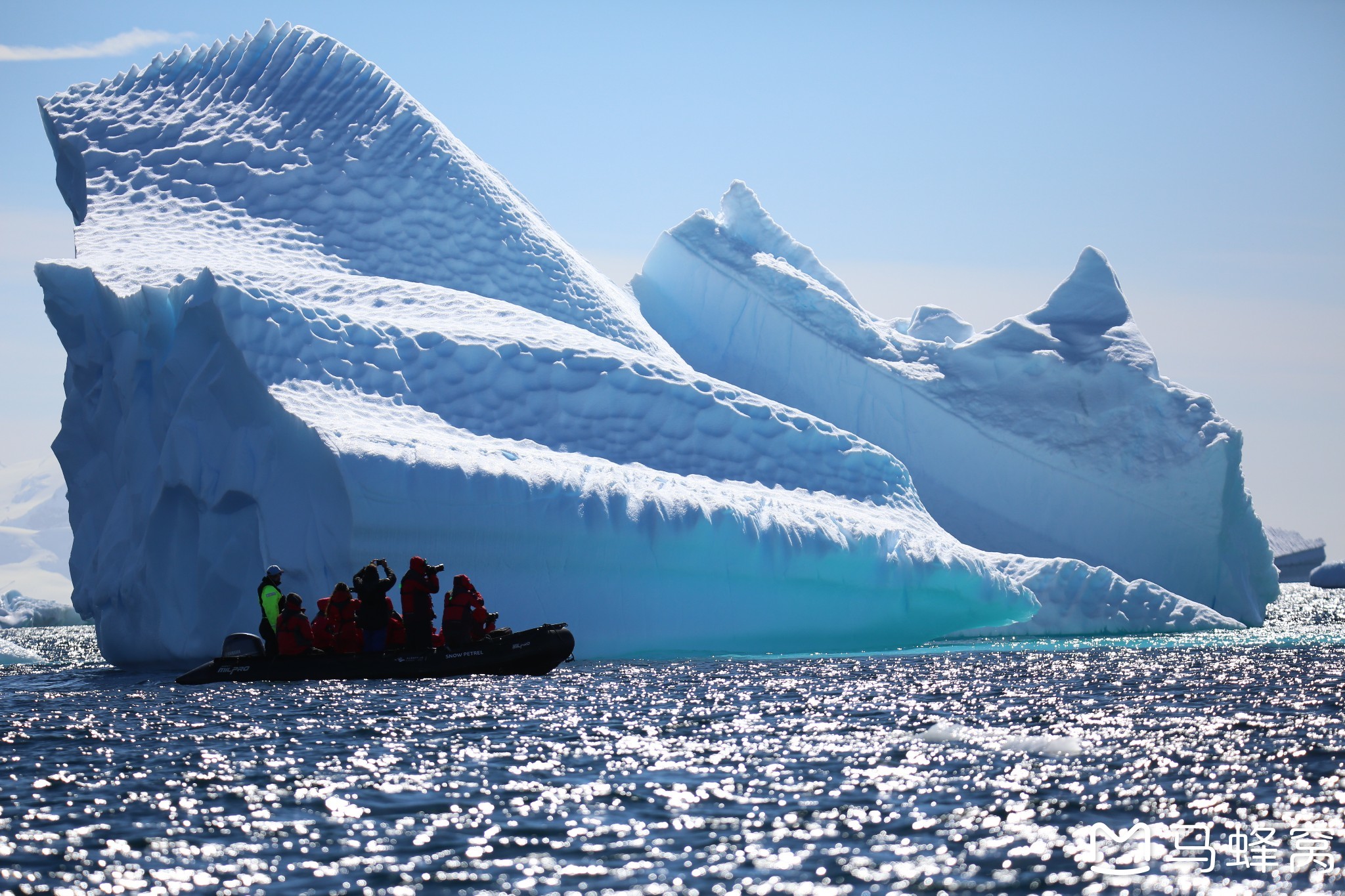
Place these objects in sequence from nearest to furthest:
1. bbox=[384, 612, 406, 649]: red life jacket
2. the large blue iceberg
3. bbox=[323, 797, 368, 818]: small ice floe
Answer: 1. bbox=[323, 797, 368, 818]: small ice floe
2. bbox=[384, 612, 406, 649]: red life jacket
3. the large blue iceberg

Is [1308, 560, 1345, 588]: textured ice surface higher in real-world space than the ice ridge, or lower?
lower

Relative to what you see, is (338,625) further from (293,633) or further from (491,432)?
(491,432)

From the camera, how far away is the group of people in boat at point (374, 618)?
18078 mm

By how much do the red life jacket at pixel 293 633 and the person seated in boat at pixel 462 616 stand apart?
1.82 m

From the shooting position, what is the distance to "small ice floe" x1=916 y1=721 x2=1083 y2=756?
37.7 ft

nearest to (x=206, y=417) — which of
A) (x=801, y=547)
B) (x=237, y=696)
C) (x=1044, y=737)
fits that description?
(x=237, y=696)

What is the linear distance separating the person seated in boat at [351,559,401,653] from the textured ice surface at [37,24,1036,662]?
3.84 feet

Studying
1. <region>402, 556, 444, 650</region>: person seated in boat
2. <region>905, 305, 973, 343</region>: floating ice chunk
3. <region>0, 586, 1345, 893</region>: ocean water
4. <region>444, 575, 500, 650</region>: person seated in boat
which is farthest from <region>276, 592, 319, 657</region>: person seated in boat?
<region>905, 305, 973, 343</region>: floating ice chunk

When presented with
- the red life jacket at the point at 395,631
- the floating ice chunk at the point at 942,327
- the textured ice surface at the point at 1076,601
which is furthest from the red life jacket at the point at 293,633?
the floating ice chunk at the point at 942,327

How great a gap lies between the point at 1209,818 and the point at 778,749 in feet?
12.6

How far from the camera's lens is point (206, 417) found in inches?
834

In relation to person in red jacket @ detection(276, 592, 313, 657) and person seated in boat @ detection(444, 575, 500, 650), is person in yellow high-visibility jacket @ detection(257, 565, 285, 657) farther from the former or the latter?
person seated in boat @ detection(444, 575, 500, 650)

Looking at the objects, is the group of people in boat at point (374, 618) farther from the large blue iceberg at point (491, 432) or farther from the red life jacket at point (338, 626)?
the large blue iceberg at point (491, 432)

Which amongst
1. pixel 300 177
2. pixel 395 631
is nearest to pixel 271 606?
pixel 395 631
